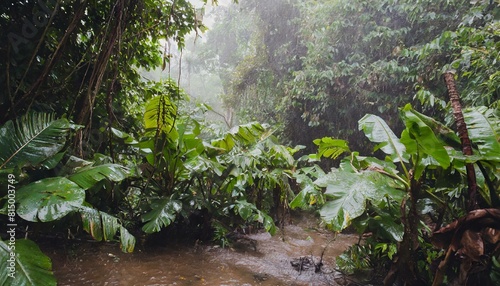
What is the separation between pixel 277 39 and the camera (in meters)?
8.81

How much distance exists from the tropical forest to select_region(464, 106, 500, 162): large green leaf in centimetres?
2

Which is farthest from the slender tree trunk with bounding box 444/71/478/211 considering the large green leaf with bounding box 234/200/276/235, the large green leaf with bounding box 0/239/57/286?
the large green leaf with bounding box 0/239/57/286

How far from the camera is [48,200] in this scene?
1.39m

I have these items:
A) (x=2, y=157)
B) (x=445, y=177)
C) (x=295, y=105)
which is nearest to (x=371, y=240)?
(x=445, y=177)

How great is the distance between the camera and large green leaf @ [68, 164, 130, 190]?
1785 millimetres

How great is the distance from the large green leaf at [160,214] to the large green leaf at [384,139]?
2140mm

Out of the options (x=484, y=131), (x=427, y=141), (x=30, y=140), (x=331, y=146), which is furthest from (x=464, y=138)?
(x=30, y=140)

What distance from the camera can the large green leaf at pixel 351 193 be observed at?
1873mm

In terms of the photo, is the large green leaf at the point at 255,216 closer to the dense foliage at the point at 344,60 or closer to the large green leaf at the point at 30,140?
the large green leaf at the point at 30,140

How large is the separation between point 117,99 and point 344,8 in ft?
19.9

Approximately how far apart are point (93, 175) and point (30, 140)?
1.76ft

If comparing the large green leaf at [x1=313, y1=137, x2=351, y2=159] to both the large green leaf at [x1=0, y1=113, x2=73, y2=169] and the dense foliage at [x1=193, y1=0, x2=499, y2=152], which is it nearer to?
the large green leaf at [x1=0, y1=113, x2=73, y2=169]

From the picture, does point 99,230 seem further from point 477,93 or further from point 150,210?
point 477,93

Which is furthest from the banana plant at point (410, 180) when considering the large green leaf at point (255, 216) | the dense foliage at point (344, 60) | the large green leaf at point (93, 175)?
the dense foliage at point (344, 60)
